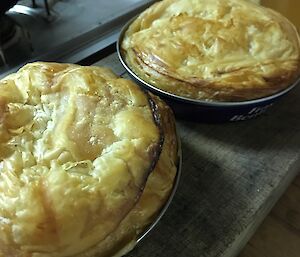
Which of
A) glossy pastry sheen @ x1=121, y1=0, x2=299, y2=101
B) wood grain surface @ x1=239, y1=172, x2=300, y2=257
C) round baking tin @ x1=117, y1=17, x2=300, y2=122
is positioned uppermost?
glossy pastry sheen @ x1=121, y1=0, x2=299, y2=101

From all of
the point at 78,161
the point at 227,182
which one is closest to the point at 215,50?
the point at 227,182

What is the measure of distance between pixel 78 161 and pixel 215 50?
0.35m

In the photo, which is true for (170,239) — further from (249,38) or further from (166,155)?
(249,38)

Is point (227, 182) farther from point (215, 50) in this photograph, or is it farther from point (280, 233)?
point (215, 50)

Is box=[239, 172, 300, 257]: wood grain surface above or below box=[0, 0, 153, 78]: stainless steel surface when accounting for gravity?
below

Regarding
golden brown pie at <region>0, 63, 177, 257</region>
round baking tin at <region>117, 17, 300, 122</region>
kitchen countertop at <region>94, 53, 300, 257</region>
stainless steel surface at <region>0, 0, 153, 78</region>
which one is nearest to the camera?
golden brown pie at <region>0, 63, 177, 257</region>

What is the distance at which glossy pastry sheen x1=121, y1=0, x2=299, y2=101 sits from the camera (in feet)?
2.40

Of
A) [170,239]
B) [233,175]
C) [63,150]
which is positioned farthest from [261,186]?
[63,150]

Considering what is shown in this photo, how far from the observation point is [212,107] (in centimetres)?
74

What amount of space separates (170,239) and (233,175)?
0.16 meters

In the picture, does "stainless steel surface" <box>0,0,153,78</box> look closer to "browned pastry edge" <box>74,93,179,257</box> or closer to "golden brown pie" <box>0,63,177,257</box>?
"golden brown pie" <box>0,63,177,257</box>

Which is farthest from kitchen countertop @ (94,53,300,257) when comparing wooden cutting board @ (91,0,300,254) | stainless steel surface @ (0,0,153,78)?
stainless steel surface @ (0,0,153,78)

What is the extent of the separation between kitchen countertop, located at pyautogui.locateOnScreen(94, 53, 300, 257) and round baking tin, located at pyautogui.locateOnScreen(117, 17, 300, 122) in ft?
0.09

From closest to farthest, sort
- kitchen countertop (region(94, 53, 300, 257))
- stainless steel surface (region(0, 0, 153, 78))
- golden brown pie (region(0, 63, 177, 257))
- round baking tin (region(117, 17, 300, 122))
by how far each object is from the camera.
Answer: golden brown pie (region(0, 63, 177, 257)) < kitchen countertop (region(94, 53, 300, 257)) < round baking tin (region(117, 17, 300, 122)) < stainless steel surface (region(0, 0, 153, 78))
